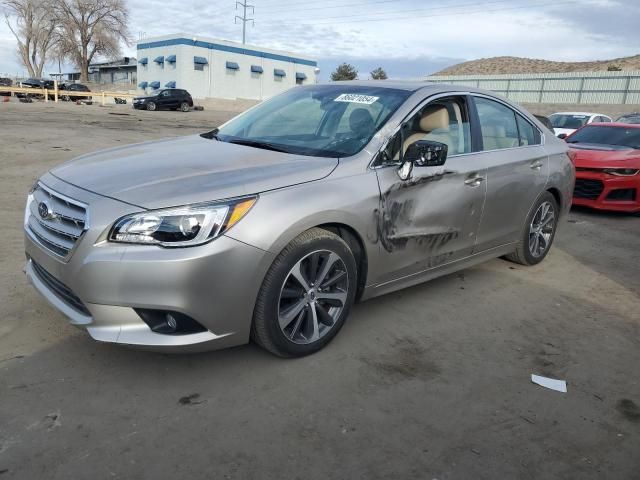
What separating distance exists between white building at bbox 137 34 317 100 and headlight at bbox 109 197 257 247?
4747cm

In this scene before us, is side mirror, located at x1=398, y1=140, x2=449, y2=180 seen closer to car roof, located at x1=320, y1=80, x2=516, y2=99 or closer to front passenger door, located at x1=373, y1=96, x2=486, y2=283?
front passenger door, located at x1=373, y1=96, x2=486, y2=283

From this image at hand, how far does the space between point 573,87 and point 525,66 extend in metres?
49.3

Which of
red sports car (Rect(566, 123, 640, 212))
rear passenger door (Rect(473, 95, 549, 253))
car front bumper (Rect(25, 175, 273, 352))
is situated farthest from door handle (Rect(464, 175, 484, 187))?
red sports car (Rect(566, 123, 640, 212))

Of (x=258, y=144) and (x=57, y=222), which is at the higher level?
(x=258, y=144)

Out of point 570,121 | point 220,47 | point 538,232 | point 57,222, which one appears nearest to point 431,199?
point 538,232

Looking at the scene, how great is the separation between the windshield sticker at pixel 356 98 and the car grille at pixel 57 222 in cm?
212

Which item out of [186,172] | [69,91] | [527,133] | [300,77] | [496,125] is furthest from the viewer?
[300,77]

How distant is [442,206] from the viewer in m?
3.98

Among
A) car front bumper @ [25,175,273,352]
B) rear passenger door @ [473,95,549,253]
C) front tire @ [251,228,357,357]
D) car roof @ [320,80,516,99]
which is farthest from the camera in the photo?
rear passenger door @ [473,95,549,253]

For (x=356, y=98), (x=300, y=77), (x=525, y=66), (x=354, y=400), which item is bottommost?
(x=354, y=400)

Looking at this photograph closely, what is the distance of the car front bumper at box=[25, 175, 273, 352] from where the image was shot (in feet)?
8.87

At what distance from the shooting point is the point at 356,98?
4168 mm

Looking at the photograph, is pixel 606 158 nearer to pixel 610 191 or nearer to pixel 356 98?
pixel 610 191

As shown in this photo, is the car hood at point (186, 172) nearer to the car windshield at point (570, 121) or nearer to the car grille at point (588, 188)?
the car grille at point (588, 188)
